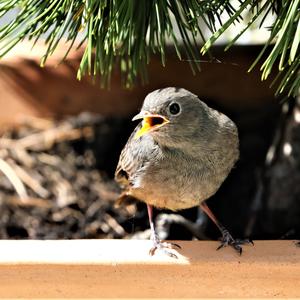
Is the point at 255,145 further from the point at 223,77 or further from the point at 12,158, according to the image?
the point at 12,158

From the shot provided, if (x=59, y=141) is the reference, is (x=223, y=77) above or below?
above

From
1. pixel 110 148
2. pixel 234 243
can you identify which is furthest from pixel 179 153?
pixel 110 148

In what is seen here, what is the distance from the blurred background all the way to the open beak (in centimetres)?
74

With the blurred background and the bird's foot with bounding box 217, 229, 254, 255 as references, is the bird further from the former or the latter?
the blurred background

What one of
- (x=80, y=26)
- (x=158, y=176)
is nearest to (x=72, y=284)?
(x=158, y=176)

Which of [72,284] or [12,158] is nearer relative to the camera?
[72,284]

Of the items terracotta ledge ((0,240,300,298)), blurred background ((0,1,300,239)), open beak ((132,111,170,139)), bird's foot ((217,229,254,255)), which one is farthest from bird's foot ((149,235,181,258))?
blurred background ((0,1,300,239))

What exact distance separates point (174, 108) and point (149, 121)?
11 centimetres

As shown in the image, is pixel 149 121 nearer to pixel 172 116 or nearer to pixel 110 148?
pixel 172 116

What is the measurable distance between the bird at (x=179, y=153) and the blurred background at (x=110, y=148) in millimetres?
595

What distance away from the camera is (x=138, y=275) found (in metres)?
2.23

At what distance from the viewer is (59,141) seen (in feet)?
12.3

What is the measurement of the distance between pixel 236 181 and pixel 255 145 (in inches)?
10.2

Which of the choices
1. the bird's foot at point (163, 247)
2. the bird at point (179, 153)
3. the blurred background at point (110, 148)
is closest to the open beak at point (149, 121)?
the bird at point (179, 153)
